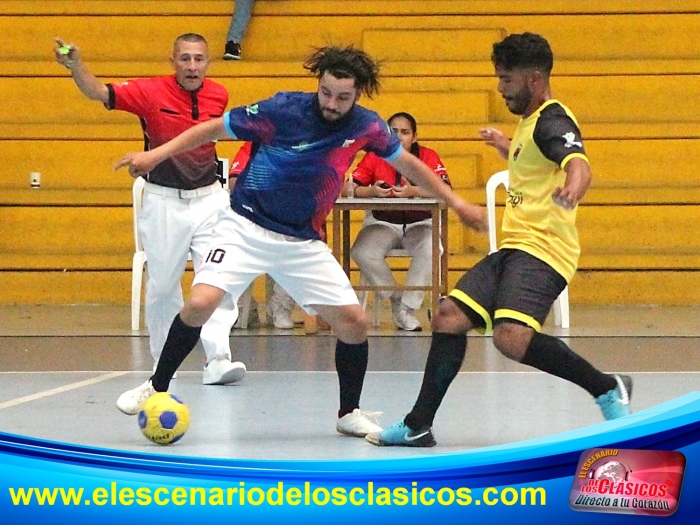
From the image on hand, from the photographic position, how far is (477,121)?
12.9 m

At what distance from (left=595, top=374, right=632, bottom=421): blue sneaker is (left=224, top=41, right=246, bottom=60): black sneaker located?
8.59 metres

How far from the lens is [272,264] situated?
5863 millimetres

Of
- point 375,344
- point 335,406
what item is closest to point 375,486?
point 335,406

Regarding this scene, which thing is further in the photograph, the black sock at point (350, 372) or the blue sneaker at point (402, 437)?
the black sock at point (350, 372)

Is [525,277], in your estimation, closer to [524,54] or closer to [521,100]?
[521,100]

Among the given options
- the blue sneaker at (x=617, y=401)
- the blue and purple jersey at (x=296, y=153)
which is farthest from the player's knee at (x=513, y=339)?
the blue and purple jersey at (x=296, y=153)

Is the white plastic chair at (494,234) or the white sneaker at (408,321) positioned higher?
the white plastic chair at (494,234)

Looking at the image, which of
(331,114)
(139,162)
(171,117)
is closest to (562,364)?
(331,114)

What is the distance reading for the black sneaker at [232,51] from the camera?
1335 centimetres

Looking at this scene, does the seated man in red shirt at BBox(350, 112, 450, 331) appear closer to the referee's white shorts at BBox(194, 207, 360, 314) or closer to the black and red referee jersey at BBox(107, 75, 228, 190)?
the black and red referee jersey at BBox(107, 75, 228, 190)

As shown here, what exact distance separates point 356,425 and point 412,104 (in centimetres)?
761

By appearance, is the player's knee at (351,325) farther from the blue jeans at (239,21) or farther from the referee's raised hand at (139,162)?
the blue jeans at (239,21)

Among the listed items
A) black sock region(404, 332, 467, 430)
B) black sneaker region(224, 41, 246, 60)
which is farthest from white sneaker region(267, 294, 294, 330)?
black sock region(404, 332, 467, 430)

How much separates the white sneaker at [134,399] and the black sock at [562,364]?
180 centimetres
